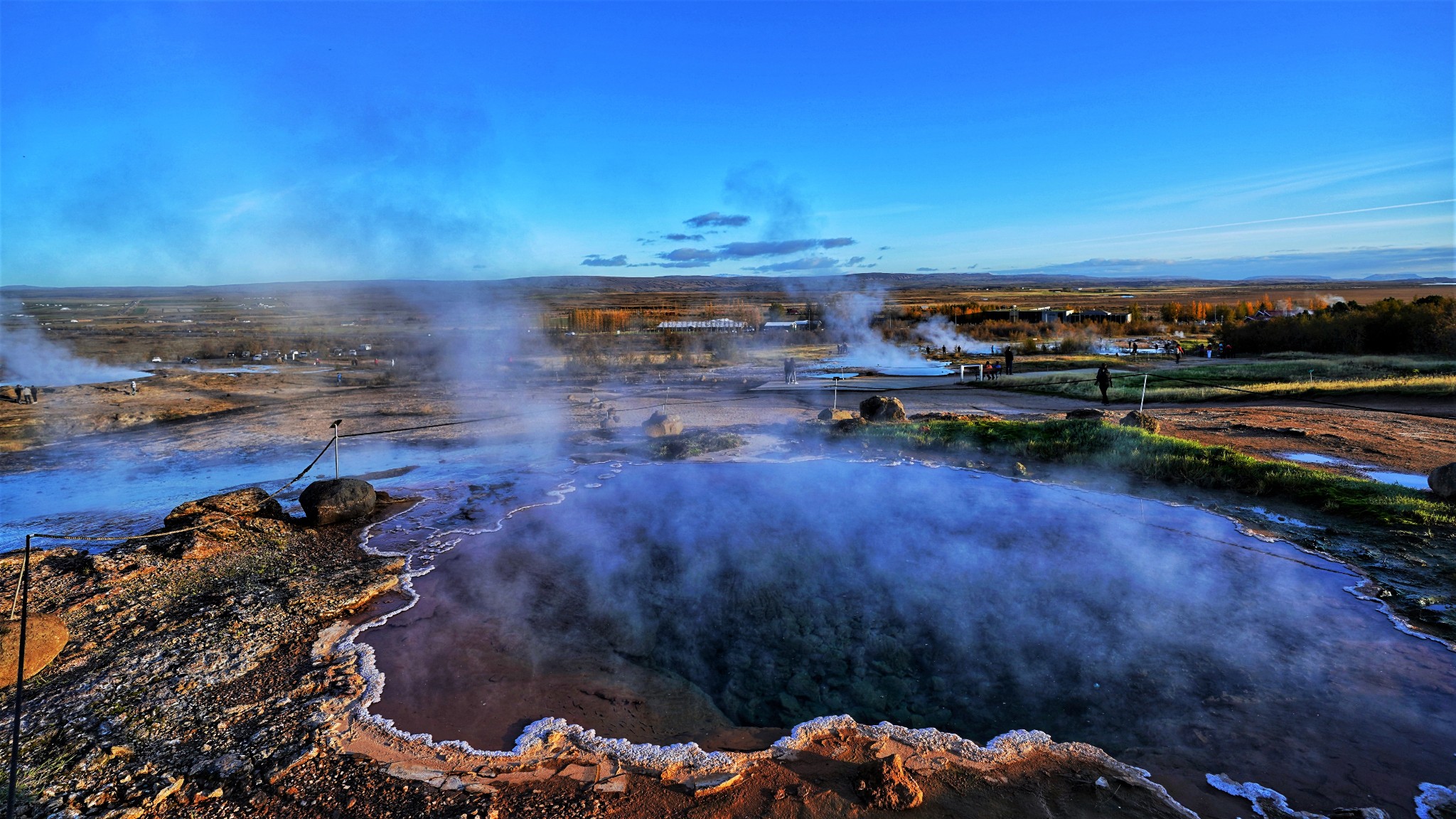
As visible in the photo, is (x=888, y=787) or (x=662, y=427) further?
(x=662, y=427)

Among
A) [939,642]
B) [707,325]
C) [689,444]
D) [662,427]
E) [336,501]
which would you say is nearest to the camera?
[939,642]

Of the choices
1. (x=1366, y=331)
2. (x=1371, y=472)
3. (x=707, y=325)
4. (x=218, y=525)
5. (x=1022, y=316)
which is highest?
(x=1022, y=316)

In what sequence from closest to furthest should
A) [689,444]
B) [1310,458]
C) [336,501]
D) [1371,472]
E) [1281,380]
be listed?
[336,501]
[1371,472]
[1310,458]
[689,444]
[1281,380]

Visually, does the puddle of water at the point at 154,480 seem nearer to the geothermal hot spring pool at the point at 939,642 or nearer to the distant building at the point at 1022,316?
the geothermal hot spring pool at the point at 939,642

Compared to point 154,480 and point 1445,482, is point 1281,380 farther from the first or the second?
point 154,480

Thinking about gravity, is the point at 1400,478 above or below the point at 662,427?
below

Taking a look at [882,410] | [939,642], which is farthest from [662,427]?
[939,642]

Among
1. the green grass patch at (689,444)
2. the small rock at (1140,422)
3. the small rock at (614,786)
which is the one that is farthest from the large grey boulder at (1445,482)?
the small rock at (614,786)

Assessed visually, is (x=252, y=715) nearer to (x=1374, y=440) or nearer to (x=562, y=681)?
(x=562, y=681)
